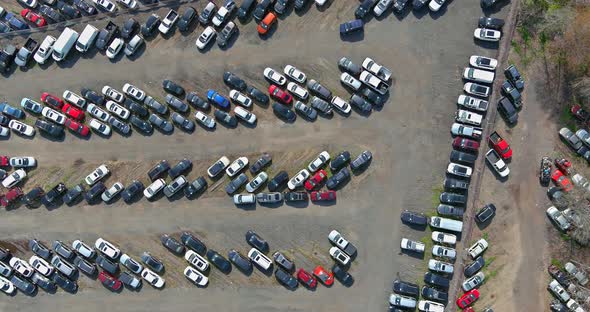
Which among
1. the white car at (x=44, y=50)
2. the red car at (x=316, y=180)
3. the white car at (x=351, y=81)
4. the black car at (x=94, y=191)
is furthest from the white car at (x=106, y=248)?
the white car at (x=351, y=81)

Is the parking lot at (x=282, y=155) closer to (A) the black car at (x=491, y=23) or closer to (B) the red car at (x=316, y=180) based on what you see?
(A) the black car at (x=491, y=23)

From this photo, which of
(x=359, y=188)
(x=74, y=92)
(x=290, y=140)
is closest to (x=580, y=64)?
(x=359, y=188)

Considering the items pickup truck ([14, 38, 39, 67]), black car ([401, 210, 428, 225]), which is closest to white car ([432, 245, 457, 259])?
black car ([401, 210, 428, 225])

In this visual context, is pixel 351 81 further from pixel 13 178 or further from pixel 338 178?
pixel 13 178

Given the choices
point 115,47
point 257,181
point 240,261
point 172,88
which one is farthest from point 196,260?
point 115,47

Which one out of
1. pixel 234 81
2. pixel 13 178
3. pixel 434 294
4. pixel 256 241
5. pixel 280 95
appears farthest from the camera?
pixel 13 178

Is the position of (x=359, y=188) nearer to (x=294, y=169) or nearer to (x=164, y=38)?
(x=294, y=169)

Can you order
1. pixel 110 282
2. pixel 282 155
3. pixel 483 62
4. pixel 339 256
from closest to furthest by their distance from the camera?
pixel 339 256, pixel 483 62, pixel 110 282, pixel 282 155

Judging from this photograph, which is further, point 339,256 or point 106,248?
point 106,248

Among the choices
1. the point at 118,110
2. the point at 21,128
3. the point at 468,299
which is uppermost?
the point at 468,299
